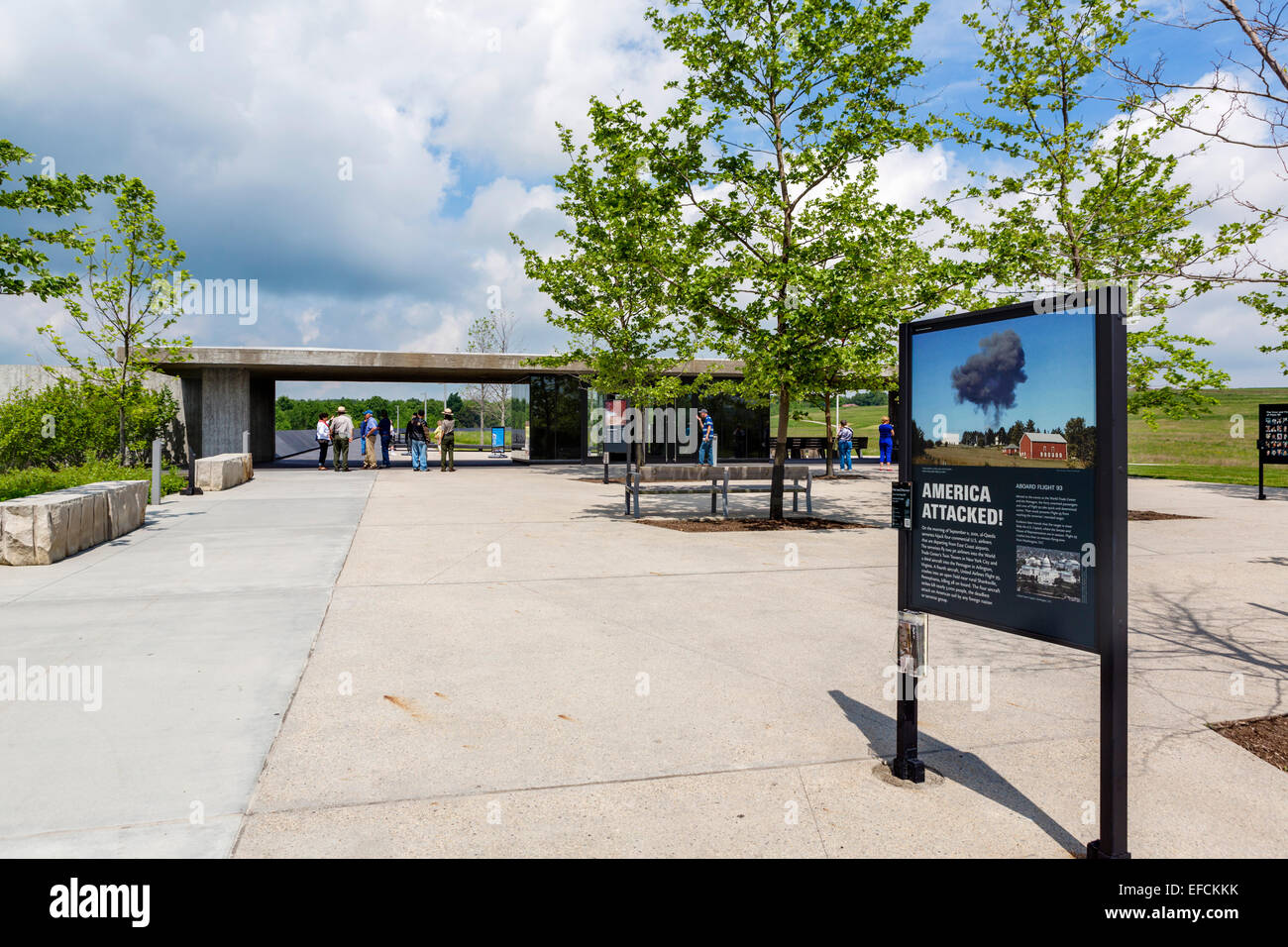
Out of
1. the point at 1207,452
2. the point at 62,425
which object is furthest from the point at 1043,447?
the point at 1207,452

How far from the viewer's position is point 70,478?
1596 centimetres

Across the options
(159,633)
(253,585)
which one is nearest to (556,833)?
(159,633)

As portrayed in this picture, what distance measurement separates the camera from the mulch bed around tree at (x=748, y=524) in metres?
12.6

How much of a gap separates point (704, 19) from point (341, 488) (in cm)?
1246

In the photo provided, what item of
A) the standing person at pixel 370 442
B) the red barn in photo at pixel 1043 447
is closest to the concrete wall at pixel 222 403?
the standing person at pixel 370 442

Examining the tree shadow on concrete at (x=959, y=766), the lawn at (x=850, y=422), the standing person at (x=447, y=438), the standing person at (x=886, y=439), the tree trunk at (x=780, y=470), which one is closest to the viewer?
the tree shadow on concrete at (x=959, y=766)

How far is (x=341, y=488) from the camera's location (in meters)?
19.2

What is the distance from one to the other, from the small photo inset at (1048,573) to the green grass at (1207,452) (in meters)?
13.1

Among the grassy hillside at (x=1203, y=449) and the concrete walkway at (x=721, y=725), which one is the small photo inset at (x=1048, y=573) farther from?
the grassy hillside at (x=1203, y=449)

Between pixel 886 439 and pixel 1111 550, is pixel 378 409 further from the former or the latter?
pixel 1111 550

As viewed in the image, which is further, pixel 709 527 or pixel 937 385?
pixel 709 527

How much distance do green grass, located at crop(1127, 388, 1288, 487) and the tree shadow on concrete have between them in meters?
12.5

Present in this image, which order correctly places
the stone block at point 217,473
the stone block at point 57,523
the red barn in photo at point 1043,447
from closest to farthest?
the red barn in photo at point 1043,447
the stone block at point 57,523
the stone block at point 217,473

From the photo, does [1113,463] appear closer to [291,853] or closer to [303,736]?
[291,853]
